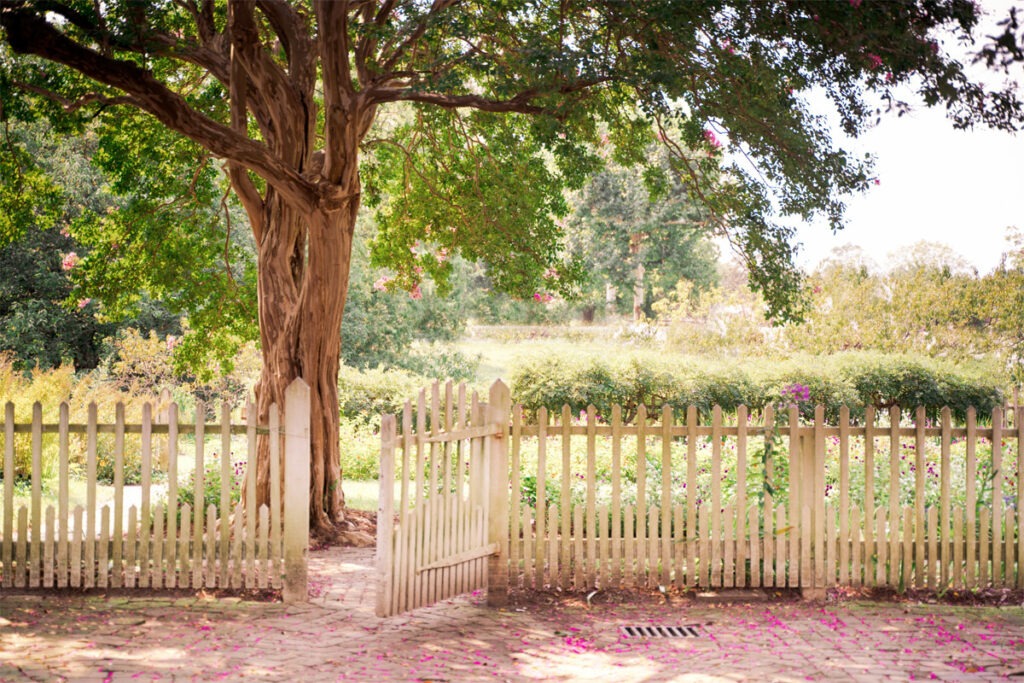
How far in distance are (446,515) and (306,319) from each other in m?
3.37

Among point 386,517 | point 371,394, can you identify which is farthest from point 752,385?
point 386,517

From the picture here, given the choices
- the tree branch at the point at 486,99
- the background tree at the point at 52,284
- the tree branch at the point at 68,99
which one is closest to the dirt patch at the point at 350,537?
the tree branch at the point at 486,99

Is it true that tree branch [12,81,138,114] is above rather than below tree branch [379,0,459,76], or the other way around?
below

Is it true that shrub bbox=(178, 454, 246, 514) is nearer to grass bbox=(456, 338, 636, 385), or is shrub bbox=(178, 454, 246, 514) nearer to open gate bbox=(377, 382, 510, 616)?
open gate bbox=(377, 382, 510, 616)

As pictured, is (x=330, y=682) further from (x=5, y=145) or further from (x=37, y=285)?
(x=37, y=285)

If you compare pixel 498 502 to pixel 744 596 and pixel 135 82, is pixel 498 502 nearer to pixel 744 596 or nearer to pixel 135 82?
pixel 744 596

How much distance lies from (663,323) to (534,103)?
20301 mm

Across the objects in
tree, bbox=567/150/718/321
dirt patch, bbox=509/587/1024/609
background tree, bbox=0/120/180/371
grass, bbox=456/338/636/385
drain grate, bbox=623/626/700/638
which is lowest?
drain grate, bbox=623/626/700/638

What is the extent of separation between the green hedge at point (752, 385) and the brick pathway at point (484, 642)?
10.1 metres

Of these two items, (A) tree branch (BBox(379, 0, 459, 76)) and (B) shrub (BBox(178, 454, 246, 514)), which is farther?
(B) shrub (BBox(178, 454, 246, 514))

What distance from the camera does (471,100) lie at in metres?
8.82

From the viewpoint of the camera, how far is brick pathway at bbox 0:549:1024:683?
18.4 ft

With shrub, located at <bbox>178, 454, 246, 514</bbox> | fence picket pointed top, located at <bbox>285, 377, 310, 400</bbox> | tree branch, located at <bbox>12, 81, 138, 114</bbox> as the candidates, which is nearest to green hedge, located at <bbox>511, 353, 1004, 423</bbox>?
shrub, located at <bbox>178, 454, 246, 514</bbox>

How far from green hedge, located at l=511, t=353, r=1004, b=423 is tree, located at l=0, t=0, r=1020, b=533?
20.1 feet
